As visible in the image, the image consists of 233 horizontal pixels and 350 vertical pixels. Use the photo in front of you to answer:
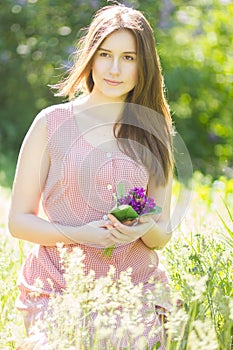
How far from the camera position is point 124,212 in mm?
2543

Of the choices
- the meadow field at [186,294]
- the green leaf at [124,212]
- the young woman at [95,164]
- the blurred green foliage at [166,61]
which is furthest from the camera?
the blurred green foliage at [166,61]

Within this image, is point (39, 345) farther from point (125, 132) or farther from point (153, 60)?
point (153, 60)

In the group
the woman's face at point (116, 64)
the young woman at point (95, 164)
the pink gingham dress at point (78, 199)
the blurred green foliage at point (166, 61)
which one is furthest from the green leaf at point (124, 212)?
the blurred green foliage at point (166, 61)

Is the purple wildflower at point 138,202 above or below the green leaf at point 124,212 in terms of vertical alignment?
above

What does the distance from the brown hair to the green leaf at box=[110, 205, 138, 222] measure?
1.17 feet

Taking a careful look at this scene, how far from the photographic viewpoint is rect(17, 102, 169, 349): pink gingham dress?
2.76 metres

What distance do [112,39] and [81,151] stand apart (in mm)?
398

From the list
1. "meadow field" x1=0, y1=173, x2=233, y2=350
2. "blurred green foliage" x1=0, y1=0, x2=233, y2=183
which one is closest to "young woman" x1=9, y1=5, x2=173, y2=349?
"meadow field" x1=0, y1=173, x2=233, y2=350

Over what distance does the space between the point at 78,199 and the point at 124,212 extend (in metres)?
0.29

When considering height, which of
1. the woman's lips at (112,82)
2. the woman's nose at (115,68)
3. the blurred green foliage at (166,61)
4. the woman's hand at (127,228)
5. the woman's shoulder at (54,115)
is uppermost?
the woman's nose at (115,68)

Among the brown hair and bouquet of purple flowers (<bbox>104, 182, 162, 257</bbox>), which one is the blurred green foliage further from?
bouquet of purple flowers (<bbox>104, 182, 162, 257</bbox>)

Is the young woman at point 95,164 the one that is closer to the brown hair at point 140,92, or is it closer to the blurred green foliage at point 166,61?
the brown hair at point 140,92

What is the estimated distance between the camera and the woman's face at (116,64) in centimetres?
278

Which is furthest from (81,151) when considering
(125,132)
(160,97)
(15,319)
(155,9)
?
(155,9)
